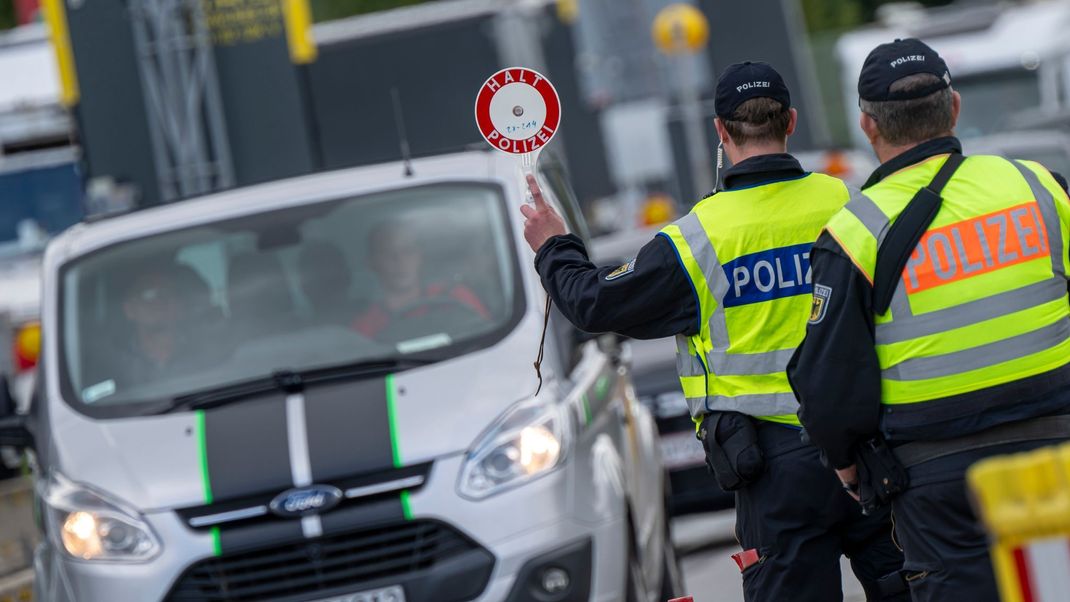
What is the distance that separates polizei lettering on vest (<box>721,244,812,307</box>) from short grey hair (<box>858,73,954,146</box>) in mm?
514

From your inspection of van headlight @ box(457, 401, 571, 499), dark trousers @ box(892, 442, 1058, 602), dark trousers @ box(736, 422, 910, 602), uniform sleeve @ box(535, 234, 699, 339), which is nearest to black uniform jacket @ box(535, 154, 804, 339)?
uniform sleeve @ box(535, 234, 699, 339)

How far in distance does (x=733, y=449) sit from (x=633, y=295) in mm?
454

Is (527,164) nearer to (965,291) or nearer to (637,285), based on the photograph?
(637,285)

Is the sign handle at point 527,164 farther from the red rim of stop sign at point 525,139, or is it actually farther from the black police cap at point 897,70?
the black police cap at point 897,70

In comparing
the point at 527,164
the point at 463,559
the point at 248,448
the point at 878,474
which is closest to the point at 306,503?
the point at 248,448

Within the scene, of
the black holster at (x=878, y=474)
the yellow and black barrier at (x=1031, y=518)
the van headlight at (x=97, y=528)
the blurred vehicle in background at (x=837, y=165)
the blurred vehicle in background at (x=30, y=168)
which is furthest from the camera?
the blurred vehicle in background at (x=30, y=168)

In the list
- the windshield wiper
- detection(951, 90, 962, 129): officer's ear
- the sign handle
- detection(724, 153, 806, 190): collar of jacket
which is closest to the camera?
detection(951, 90, 962, 129): officer's ear

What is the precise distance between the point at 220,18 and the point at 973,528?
11.1 meters

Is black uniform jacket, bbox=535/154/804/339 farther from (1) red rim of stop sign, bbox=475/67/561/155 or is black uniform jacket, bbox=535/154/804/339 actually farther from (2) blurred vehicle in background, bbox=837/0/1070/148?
(2) blurred vehicle in background, bbox=837/0/1070/148

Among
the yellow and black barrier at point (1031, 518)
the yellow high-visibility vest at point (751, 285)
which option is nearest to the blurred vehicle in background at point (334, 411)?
the yellow high-visibility vest at point (751, 285)

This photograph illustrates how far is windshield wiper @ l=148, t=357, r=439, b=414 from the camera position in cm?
602

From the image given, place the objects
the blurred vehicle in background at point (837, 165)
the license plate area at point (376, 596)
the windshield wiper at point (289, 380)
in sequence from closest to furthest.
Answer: the license plate area at point (376, 596), the windshield wiper at point (289, 380), the blurred vehicle in background at point (837, 165)

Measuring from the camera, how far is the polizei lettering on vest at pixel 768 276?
4293mm

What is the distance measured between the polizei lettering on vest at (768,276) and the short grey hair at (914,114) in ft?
1.69
